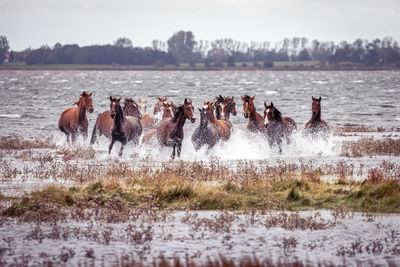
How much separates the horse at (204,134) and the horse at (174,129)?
73 centimetres

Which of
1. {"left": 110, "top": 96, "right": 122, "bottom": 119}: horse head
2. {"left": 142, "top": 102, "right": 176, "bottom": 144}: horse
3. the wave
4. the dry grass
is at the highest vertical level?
{"left": 110, "top": 96, "right": 122, "bottom": 119}: horse head

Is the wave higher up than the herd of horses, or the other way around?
the herd of horses

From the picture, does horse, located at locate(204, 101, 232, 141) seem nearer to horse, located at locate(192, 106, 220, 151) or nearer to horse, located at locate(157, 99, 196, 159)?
horse, located at locate(192, 106, 220, 151)

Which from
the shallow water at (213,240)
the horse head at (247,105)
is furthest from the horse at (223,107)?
the shallow water at (213,240)

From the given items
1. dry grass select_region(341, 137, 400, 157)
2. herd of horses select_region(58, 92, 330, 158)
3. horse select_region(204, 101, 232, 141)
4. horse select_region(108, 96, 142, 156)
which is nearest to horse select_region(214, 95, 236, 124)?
herd of horses select_region(58, 92, 330, 158)

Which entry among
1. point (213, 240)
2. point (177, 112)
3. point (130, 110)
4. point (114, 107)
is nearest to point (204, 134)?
point (177, 112)

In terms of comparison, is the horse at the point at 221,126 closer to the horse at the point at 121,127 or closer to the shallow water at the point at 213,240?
the horse at the point at 121,127

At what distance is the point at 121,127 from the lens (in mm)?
22797

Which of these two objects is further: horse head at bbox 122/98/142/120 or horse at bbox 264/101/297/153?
horse head at bbox 122/98/142/120

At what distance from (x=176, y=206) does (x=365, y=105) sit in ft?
177

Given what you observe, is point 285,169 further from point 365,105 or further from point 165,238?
point 365,105

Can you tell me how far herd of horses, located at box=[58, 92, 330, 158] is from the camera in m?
22.0

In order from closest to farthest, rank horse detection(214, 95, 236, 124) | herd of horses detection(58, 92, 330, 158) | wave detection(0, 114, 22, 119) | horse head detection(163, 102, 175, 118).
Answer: herd of horses detection(58, 92, 330, 158), horse head detection(163, 102, 175, 118), horse detection(214, 95, 236, 124), wave detection(0, 114, 22, 119)

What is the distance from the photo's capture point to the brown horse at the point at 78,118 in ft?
80.5
